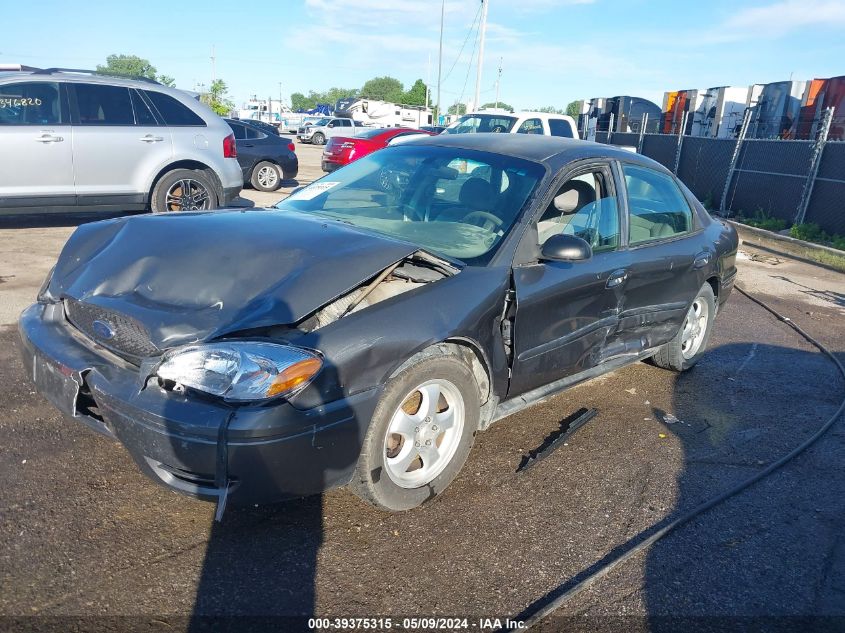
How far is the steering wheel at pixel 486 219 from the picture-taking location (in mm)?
3631

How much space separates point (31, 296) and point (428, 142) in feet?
12.6

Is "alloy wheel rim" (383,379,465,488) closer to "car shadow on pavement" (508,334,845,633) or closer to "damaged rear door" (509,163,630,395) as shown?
"damaged rear door" (509,163,630,395)

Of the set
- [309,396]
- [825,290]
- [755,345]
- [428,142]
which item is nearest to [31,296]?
[428,142]

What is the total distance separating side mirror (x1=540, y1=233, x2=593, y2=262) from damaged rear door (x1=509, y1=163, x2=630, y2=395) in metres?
0.08

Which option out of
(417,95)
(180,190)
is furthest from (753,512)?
(417,95)

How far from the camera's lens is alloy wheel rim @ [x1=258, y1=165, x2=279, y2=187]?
14500mm

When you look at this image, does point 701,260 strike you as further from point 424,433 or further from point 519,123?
point 519,123

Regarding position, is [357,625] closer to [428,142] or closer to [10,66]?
[428,142]

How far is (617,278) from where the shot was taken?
4.00 meters

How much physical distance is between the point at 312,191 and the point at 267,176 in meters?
10.7

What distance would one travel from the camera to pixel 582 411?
14.6ft

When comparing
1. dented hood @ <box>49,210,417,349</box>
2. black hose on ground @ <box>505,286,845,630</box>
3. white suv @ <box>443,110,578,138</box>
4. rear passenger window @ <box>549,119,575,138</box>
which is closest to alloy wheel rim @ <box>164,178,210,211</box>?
dented hood @ <box>49,210,417,349</box>

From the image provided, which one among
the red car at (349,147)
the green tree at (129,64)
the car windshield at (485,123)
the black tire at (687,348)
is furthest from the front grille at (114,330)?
the green tree at (129,64)

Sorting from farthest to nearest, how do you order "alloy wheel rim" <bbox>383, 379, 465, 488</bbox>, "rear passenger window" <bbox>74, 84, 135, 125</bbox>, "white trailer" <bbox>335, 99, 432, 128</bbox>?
1. "white trailer" <bbox>335, 99, 432, 128</bbox>
2. "rear passenger window" <bbox>74, 84, 135, 125</bbox>
3. "alloy wheel rim" <bbox>383, 379, 465, 488</bbox>
